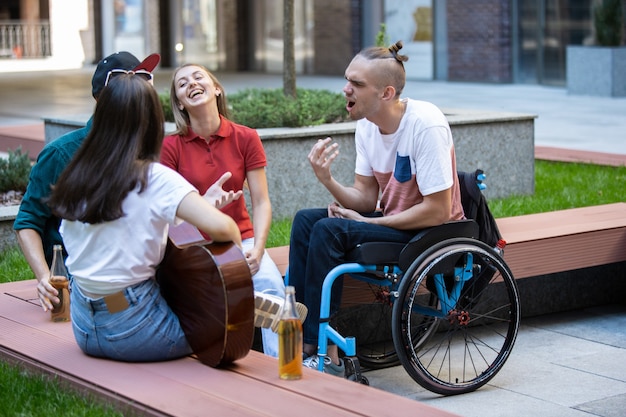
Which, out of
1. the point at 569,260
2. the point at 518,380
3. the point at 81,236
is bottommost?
the point at 518,380

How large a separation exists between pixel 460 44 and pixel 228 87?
4649 millimetres

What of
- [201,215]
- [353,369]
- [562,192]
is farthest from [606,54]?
[201,215]

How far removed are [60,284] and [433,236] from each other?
5.16 ft

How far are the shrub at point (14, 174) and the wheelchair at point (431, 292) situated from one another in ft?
12.8

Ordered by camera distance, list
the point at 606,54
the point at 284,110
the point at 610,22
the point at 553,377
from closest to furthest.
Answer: the point at 553,377
the point at 284,110
the point at 606,54
the point at 610,22

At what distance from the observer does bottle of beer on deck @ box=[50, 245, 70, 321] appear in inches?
181

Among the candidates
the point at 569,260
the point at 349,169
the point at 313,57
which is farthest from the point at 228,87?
the point at 569,260

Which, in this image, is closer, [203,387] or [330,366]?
[203,387]

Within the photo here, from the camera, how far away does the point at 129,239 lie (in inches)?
154

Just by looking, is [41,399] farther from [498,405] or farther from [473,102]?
[473,102]

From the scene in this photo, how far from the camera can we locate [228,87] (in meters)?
22.2

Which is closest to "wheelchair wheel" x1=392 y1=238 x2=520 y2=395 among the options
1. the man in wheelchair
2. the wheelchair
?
the wheelchair

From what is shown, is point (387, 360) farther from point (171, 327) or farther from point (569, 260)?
point (171, 327)

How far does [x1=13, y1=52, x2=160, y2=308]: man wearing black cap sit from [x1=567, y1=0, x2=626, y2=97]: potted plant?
577 inches
